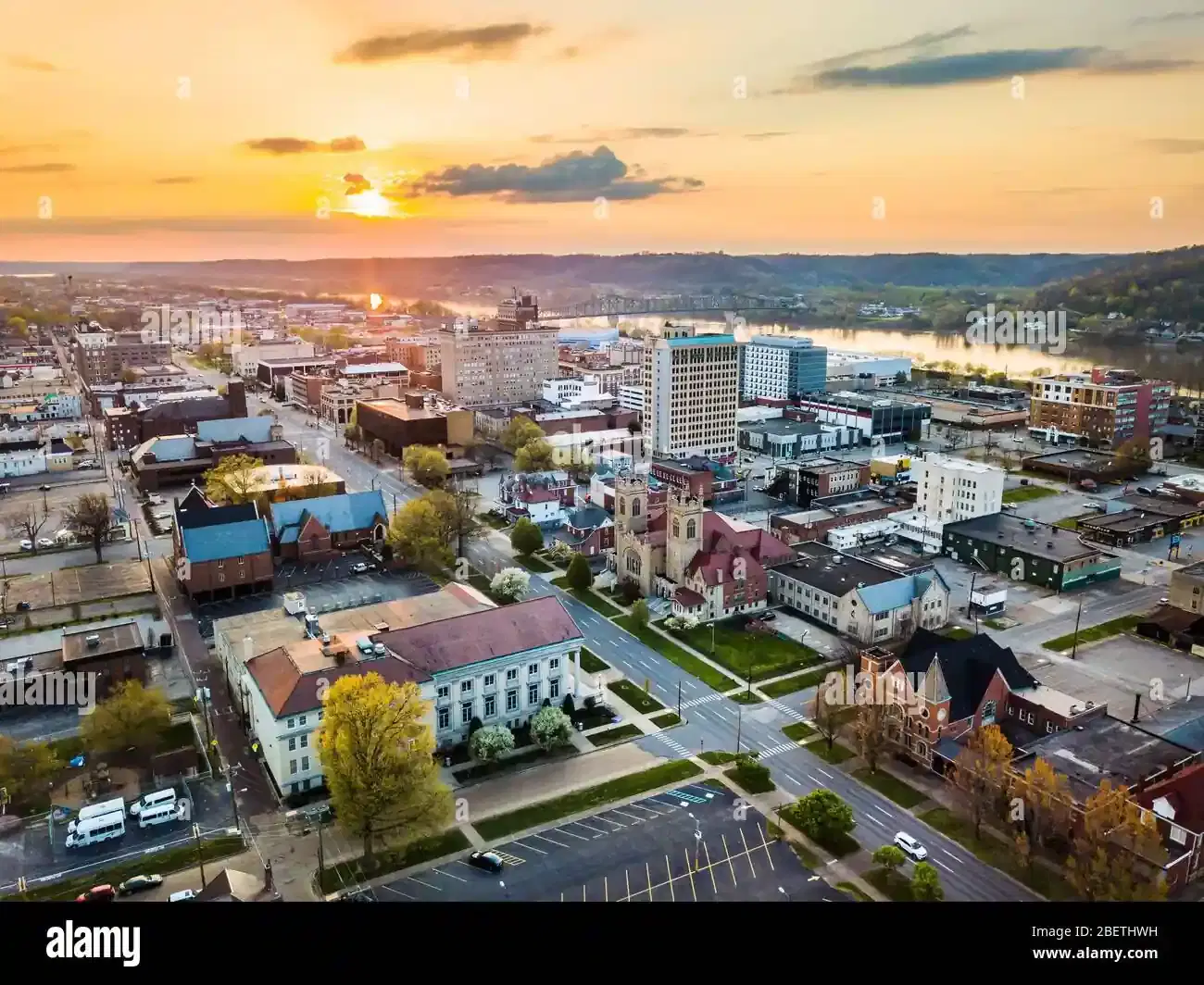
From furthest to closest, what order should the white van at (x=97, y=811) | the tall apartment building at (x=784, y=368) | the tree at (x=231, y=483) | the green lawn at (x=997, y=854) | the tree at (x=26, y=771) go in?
the tall apartment building at (x=784, y=368) < the tree at (x=231, y=483) < the tree at (x=26, y=771) < the white van at (x=97, y=811) < the green lawn at (x=997, y=854)

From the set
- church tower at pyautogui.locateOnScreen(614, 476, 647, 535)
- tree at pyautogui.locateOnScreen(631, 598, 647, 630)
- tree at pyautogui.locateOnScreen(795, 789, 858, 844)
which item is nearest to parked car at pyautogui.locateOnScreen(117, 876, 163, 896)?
tree at pyautogui.locateOnScreen(795, 789, 858, 844)

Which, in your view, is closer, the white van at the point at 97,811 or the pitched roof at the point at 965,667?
the white van at the point at 97,811

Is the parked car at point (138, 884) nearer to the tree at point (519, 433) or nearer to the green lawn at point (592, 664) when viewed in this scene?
the green lawn at point (592, 664)

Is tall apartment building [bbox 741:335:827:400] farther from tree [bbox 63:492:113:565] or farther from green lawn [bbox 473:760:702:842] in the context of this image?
green lawn [bbox 473:760:702:842]

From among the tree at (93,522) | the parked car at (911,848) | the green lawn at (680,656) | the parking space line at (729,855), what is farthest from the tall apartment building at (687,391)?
the parked car at (911,848)
